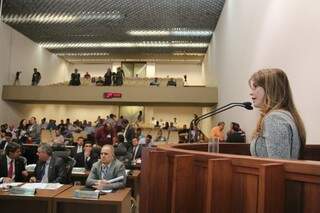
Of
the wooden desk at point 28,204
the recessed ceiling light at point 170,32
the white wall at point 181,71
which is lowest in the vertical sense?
the wooden desk at point 28,204

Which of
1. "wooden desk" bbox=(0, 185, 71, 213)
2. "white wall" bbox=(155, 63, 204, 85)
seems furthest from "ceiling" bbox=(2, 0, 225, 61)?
"wooden desk" bbox=(0, 185, 71, 213)

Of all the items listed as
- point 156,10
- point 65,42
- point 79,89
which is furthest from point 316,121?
point 65,42

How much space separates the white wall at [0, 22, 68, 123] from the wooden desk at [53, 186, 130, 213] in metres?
10.5

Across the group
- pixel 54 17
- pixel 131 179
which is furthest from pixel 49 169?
pixel 54 17

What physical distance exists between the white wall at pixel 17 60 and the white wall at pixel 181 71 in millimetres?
6061

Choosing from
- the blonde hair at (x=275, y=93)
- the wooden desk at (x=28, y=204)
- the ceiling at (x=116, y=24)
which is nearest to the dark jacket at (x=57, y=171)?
the wooden desk at (x=28, y=204)

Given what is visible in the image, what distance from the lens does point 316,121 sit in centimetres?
420

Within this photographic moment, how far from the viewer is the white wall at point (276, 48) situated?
4.35m

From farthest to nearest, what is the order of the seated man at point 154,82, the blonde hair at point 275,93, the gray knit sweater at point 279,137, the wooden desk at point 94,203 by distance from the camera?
1. the seated man at point 154,82
2. the wooden desk at point 94,203
3. the blonde hair at point 275,93
4. the gray knit sweater at point 279,137

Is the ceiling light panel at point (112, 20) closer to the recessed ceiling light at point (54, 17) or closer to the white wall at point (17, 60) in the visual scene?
the recessed ceiling light at point (54, 17)

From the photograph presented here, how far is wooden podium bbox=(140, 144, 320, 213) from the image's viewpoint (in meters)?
1.30

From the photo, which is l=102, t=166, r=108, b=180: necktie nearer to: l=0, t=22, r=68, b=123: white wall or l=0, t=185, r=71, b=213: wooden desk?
l=0, t=185, r=71, b=213: wooden desk

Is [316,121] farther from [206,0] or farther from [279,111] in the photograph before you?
[206,0]

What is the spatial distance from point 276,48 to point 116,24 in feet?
31.7
